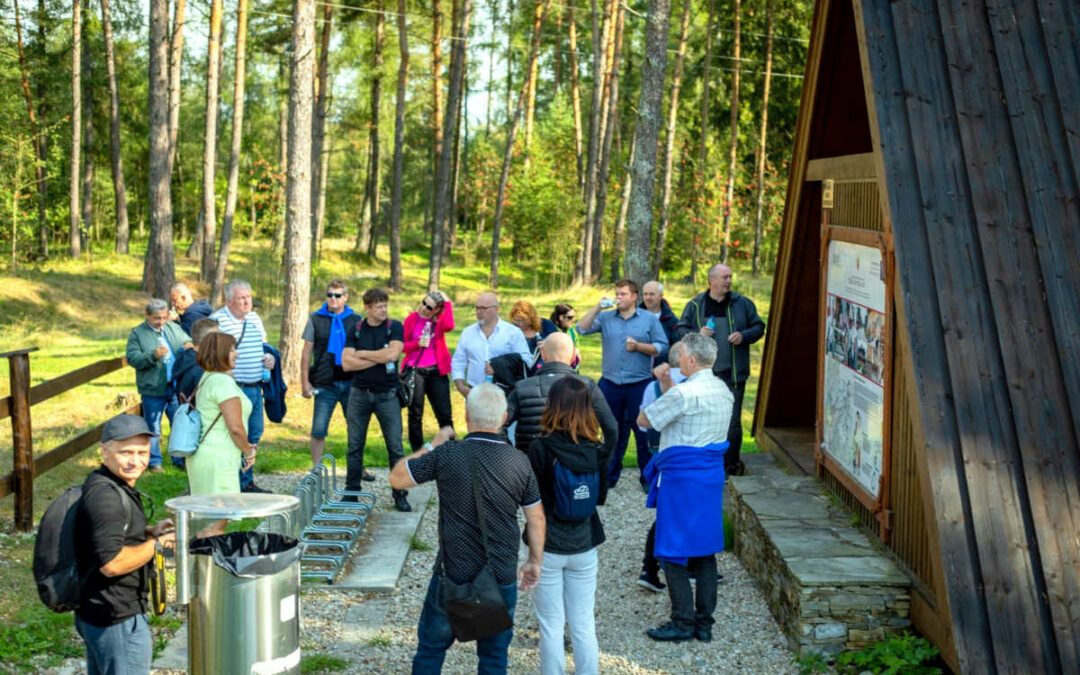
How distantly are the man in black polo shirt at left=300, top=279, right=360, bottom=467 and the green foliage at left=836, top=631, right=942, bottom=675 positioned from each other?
15.7 ft

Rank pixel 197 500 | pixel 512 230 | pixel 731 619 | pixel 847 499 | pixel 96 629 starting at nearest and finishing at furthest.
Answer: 1. pixel 96 629
2. pixel 197 500
3. pixel 731 619
4. pixel 847 499
5. pixel 512 230

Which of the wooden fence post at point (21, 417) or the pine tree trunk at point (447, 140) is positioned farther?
the pine tree trunk at point (447, 140)

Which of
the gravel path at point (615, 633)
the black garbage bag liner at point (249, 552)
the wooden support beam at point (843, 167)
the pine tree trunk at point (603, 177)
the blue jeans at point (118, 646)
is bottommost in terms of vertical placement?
the gravel path at point (615, 633)

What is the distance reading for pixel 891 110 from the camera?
556cm

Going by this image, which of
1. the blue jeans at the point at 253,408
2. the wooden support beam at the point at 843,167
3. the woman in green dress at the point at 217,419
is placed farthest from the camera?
the blue jeans at the point at 253,408

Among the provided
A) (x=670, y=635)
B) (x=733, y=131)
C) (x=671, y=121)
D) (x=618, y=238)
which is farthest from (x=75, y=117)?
(x=670, y=635)

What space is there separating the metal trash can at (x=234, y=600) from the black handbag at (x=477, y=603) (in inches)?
28.3

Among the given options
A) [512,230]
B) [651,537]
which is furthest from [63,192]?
[651,537]

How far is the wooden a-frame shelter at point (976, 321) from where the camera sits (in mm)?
4641

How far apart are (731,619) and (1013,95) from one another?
11.7 ft

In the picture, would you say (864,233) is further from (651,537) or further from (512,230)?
(512,230)

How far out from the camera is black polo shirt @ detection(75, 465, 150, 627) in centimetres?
401

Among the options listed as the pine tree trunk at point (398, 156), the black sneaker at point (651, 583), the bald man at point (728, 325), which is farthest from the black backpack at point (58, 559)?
the pine tree trunk at point (398, 156)

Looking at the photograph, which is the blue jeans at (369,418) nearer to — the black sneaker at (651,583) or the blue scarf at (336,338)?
the blue scarf at (336,338)
